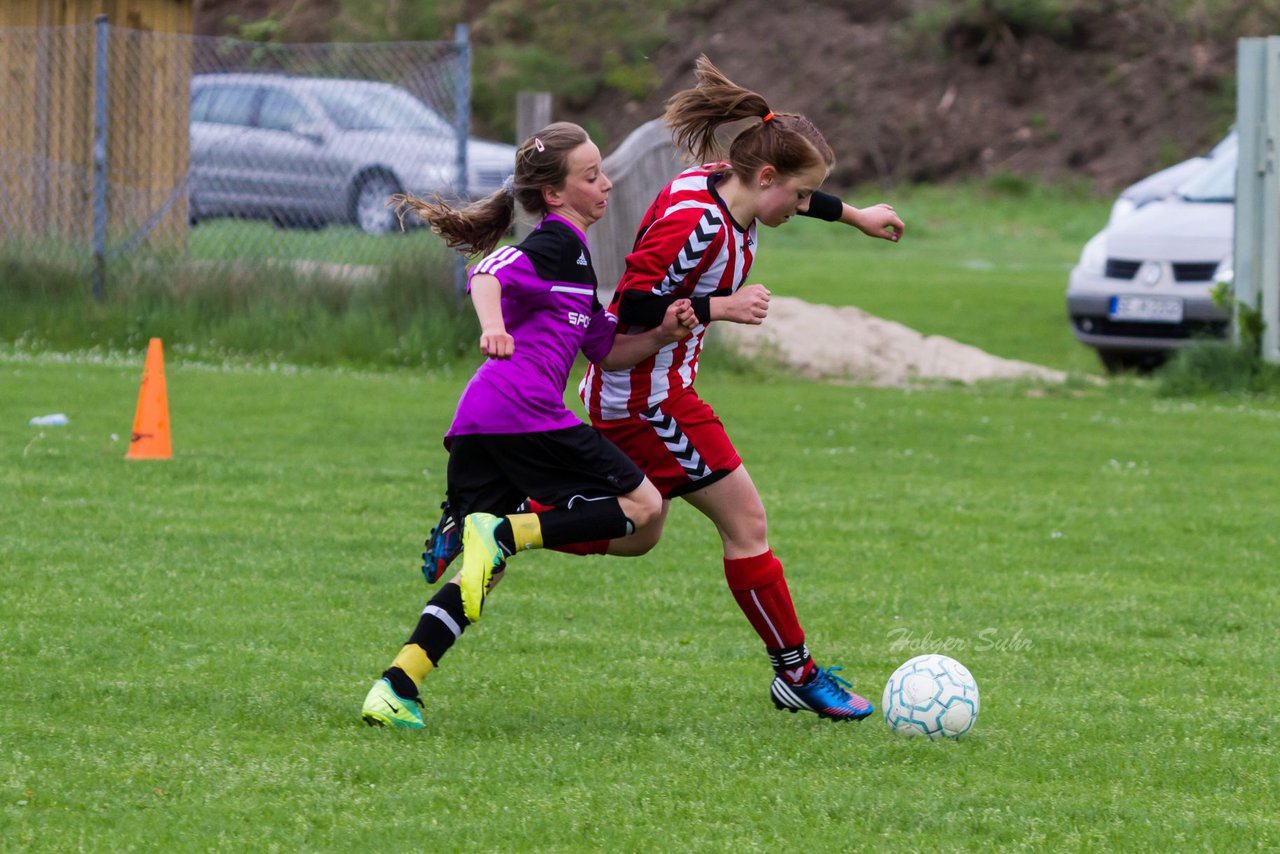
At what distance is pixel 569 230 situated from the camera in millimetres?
4910

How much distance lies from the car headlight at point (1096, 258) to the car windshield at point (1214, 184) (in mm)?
995

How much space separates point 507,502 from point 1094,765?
1702 mm

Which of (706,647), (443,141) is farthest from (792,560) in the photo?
(443,141)

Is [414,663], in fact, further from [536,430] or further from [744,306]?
[744,306]

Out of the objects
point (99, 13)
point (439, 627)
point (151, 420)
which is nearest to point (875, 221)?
point (439, 627)

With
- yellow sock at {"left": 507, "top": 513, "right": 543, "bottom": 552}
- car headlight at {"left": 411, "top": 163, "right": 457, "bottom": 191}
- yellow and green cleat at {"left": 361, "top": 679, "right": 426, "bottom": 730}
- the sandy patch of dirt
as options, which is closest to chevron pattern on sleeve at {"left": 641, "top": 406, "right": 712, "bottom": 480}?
yellow sock at {"left": 507, "top": 513, "right": 543, "bottom": 552}

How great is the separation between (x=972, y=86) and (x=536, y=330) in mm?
33745

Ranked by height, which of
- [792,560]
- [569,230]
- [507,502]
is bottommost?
[792,560]

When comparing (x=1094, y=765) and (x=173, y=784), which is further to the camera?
(x=1094, y=765)

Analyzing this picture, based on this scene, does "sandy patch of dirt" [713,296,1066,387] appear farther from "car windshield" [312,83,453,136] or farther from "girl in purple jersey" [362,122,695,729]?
"girl in purple jersey" [362,122,695,729]

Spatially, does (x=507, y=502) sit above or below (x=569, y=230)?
below

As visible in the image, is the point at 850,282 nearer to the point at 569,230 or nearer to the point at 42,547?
the point at 42,547

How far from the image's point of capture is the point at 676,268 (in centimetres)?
498

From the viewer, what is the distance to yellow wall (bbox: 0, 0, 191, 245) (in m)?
13.9
